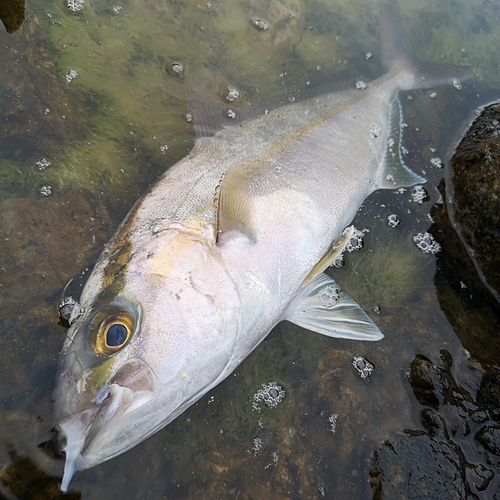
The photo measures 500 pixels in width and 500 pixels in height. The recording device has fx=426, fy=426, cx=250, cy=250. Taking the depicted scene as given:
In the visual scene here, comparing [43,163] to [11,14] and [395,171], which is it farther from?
[395,171]

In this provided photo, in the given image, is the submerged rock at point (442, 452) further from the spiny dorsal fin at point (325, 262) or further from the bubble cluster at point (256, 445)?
the spiny dorsal fin at point (325, 262)

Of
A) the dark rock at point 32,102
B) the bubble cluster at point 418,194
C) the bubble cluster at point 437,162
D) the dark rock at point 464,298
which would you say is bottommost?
the dark rock at point 464,298

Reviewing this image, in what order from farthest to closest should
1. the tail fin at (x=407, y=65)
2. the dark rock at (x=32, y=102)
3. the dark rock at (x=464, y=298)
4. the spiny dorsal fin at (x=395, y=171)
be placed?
the tail fin at (x=407, y=65), the spiny dorsal fin at (x=395, y=171), the dark rock at (x=32, y=102), the dark rock at (x=464, y=298)

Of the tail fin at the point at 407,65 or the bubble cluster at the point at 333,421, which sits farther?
the tail fin at the point at 407,65

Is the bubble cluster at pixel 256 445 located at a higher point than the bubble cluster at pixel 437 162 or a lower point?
lower

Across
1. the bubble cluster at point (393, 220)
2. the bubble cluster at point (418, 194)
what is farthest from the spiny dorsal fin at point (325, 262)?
the bubble cluster at point (418, 194)

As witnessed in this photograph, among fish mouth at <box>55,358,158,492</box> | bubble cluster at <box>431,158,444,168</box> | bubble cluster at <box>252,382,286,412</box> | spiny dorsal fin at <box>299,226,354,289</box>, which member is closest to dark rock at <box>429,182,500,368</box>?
bubble cluster at <box>431,158,444,168</box>
